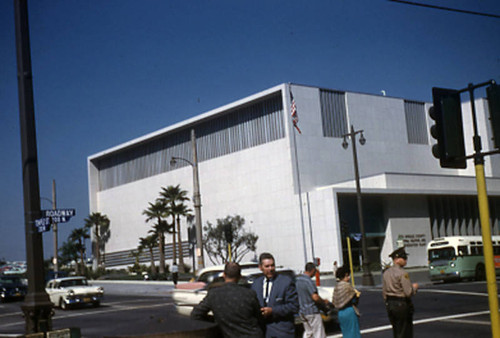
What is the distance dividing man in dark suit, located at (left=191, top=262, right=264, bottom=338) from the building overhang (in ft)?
146

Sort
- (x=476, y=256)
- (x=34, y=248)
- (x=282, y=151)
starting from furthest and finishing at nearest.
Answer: (x=282, y=151)
(x=476, y=256)
(x=34, y=248)

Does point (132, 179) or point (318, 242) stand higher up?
point (132, 179)

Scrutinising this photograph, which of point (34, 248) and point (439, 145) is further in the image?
point (34, 248)

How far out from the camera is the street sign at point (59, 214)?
916 cm

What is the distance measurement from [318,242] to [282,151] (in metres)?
9.21

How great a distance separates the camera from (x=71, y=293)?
26453 mm

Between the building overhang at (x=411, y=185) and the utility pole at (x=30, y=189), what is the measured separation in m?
42.0

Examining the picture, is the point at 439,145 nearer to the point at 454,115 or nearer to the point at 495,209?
the point at 454,115

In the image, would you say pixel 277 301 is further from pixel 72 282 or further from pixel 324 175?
pixel 324 175

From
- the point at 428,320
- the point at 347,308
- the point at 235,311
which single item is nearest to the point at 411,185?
the point at 428,320

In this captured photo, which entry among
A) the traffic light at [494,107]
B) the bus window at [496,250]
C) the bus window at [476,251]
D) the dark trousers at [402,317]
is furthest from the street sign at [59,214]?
the bus window at [496,250]

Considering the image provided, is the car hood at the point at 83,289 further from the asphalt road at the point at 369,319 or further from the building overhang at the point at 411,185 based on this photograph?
the building overhang at the point at 411,185

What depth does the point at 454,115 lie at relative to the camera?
707 centimetres

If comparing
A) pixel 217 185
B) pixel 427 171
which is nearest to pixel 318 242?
pixel 217 185
